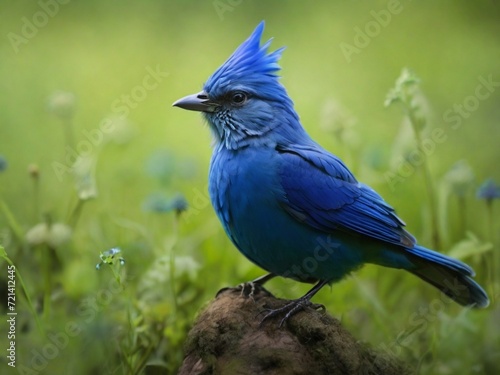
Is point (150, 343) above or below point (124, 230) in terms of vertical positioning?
below

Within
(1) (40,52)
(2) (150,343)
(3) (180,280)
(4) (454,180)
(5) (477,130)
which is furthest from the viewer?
(1) (40,52)

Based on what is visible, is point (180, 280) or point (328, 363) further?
point (180, 280)

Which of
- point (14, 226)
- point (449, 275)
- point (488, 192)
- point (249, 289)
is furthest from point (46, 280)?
point (488, 192)

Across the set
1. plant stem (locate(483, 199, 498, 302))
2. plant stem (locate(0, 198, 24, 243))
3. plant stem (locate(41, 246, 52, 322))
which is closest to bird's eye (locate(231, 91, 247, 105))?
plant stem (locate(41, 246, 52, 322))

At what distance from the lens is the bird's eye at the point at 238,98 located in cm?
333

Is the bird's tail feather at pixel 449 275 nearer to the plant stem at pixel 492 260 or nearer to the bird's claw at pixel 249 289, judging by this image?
the plant stem at pixel 492 260

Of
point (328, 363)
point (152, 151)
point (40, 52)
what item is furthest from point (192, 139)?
point (328, 363)

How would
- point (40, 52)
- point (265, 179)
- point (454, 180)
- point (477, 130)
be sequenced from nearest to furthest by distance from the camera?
1. point (265, 179)
2. point (454, 180)
3. point (477, 130)
4. point (40, 52)

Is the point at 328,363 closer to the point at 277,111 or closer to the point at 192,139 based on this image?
the point at 277,111

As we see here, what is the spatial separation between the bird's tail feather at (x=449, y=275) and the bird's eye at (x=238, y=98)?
3.28 feet

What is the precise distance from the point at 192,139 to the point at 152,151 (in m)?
0.43

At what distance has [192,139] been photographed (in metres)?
6.09

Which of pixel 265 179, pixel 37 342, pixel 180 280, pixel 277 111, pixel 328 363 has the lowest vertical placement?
pixel 328 363

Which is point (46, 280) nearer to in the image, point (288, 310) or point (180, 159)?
point (288, 310)
